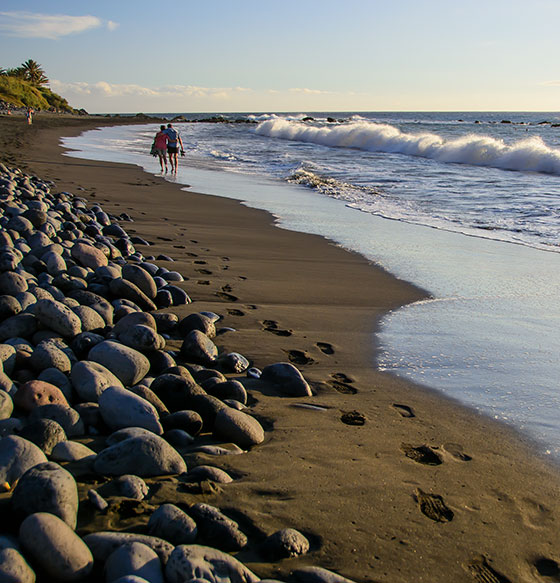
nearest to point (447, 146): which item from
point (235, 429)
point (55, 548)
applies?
point (235, 429)

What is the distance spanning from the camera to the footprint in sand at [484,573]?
5.12ft

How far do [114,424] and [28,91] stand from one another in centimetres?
6650

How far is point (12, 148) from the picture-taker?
49.8 feet

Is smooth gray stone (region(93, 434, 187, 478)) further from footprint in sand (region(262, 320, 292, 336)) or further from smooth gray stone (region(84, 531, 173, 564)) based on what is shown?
footprint in sand (region(262, 320, 292, 336))

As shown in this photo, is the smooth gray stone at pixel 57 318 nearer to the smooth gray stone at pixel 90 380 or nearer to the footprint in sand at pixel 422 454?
the smooth gray stone at pixel 90 380

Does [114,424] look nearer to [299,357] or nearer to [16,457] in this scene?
[16,457]

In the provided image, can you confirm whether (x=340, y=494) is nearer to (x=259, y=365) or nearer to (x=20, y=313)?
(x=259, y=365)

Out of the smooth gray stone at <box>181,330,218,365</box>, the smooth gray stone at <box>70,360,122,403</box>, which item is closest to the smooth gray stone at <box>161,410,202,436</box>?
the smooth gray stone at <box>70,360,122,403</box>

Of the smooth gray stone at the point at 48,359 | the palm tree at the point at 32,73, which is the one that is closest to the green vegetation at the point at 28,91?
the palm tree at the point at 32,73

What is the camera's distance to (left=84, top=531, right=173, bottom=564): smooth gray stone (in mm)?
1392

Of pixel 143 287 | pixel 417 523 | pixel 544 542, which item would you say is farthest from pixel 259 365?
pixel 544 542

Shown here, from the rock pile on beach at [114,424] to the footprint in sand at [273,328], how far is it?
0.35 m

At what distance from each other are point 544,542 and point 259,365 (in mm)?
1566

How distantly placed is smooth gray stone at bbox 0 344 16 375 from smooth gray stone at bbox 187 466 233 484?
99 centimetres
